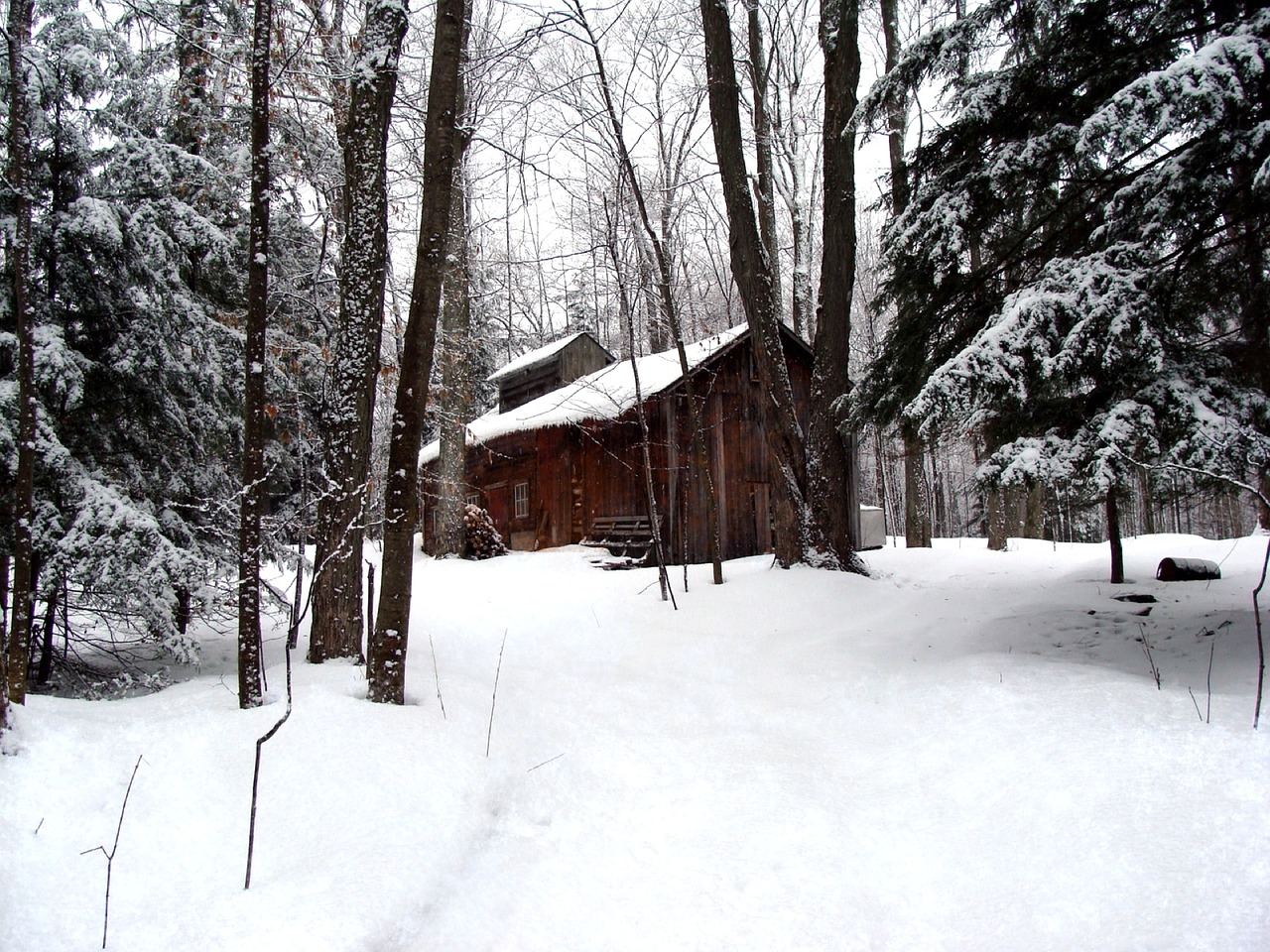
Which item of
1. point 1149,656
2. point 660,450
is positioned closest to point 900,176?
point 1149,656

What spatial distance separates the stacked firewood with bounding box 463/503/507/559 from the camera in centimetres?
1466

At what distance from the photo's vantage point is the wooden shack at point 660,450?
42.1ft

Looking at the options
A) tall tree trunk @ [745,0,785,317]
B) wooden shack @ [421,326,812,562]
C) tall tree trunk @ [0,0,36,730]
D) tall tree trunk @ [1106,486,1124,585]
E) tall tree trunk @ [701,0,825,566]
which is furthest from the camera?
tall tree trunk @ [745,0,785,317]

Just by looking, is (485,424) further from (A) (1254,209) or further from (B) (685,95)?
(A) (1254,209)

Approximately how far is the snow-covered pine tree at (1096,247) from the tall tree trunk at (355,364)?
378 centimetres

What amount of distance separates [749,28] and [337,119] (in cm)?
1272

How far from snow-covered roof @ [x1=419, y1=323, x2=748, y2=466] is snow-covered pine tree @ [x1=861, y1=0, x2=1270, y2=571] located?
602 cm

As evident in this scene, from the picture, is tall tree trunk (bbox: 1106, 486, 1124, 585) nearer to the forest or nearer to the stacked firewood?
the forest

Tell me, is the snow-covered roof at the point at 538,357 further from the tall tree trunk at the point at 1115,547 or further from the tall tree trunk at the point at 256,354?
the tall tree trunk at the point at 256,354

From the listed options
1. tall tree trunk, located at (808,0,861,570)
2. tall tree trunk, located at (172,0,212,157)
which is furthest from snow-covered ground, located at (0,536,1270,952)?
tall tree trunk, located at (172,0,212,157)

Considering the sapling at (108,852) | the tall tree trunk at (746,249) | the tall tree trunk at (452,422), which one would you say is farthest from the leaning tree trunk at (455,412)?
the sapling at (108,852)

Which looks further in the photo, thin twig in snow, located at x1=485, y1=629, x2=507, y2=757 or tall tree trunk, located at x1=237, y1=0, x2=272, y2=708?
tall tree trunk, located at x1=237, y1=0, x2=272, y2=708

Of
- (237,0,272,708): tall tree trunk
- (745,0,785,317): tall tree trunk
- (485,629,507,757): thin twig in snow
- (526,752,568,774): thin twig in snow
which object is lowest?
(526,752,568,774): thin twig in snow

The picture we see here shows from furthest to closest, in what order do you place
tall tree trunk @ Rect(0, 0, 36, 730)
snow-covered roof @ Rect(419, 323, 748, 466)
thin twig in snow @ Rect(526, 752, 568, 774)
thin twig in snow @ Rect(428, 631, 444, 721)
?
snow-covered roof @ Rect(419, 323, 748, 466)
thin twig in snow @ Rect(428, 631, 444, 721)
thin twig in snow @ Rect(526, 752, 568, 774)
tall tree trunk @ Rect(0, 0, 36, 730)
